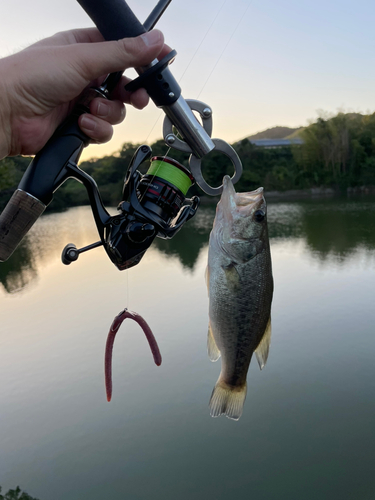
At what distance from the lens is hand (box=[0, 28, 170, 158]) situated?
141cm

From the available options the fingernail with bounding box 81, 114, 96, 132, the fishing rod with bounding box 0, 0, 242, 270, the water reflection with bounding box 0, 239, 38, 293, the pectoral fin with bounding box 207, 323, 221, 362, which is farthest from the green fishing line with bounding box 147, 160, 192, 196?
the water reflection with bounding box 0, 239, 38, 293

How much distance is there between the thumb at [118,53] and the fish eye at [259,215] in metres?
0.66

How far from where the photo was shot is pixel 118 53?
4.58ft

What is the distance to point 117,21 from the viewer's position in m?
1.46

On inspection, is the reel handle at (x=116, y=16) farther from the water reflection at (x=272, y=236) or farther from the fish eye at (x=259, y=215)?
the water reflection at (x=272, y=236)

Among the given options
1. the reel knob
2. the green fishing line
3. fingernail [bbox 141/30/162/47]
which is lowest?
the reel knob

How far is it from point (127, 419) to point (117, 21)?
278 inches

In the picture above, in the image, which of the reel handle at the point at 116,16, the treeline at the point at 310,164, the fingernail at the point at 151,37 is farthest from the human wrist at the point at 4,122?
the treeline at the point at 310,164

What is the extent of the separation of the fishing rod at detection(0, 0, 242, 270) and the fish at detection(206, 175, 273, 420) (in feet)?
0.48

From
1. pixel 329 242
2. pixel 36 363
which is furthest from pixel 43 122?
pixel 329 242

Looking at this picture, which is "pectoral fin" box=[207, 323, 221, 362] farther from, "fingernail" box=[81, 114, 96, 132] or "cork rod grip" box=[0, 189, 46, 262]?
"fingernail" box=[81, 114, 96, 132]

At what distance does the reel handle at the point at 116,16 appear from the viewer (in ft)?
4.76

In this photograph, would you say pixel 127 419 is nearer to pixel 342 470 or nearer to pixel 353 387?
pixel 342 470

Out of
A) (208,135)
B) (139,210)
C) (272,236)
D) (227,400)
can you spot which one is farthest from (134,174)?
(272,236)
